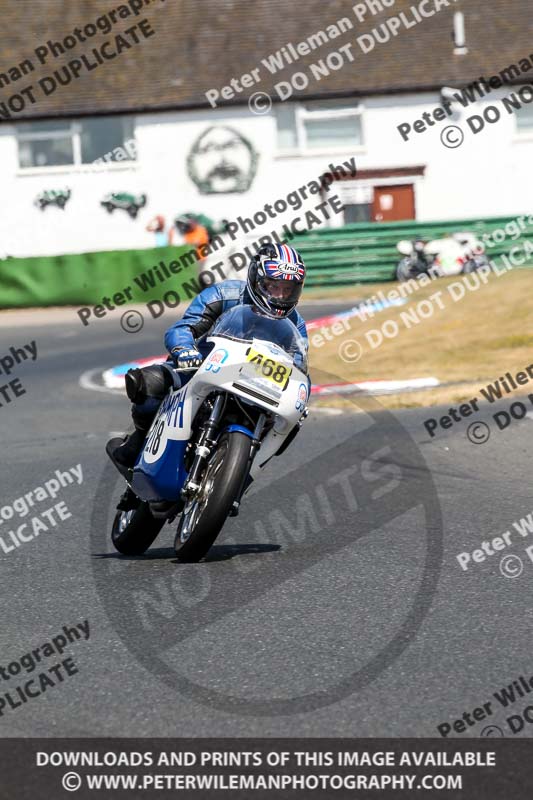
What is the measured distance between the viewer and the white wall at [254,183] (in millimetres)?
37250

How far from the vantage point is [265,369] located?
6.52 meters

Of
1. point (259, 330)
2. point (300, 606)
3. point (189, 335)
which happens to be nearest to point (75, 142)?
point (189, 335)

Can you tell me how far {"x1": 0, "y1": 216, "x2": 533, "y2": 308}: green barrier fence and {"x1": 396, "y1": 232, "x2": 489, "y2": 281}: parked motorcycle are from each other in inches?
19.5

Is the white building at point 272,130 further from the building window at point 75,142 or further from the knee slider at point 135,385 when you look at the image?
the knee slider at point 135,385

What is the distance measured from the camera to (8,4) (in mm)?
39719

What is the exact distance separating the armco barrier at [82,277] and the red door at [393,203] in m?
9.40

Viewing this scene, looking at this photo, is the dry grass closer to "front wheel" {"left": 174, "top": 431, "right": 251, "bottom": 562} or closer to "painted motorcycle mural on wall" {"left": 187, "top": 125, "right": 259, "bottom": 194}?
"front wheel" {"left": 174, "top": 431, "right": 251, "bottom": 562}

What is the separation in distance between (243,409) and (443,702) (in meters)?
2.36

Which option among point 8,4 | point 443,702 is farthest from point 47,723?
point 8,4

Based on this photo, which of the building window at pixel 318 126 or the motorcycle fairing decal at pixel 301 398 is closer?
the motorcycle fairing decal at pixel 301 398

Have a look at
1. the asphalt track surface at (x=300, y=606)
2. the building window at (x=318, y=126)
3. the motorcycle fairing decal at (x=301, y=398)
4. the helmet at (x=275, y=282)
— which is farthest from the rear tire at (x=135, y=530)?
the building window at (x=318, y=126)

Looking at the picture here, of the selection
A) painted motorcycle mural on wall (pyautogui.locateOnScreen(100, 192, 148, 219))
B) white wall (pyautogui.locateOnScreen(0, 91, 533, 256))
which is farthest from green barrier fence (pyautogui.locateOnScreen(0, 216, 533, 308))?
painted motorcycle mural on wall (pyautogui.locateOnScreen(100, 192, 148, 219))

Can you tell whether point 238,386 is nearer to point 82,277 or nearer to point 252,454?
point 252,454

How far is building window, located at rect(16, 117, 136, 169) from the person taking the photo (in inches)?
1486
